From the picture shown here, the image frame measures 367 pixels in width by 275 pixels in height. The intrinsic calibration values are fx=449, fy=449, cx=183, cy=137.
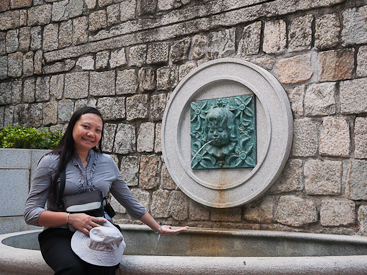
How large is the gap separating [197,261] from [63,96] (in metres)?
3.67

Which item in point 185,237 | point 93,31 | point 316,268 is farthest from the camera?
point 93,31

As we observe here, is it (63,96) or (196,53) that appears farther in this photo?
(63,96)

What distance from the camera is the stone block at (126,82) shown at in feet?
14.8

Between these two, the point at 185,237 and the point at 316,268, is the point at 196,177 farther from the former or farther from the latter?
the point at 316,268

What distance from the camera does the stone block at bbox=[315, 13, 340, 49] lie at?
3.34 m

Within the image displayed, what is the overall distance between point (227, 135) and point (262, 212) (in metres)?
0.68

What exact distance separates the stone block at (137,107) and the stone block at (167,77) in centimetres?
21

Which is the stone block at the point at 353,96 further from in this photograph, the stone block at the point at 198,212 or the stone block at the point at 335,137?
the stone block at the point at 198,212

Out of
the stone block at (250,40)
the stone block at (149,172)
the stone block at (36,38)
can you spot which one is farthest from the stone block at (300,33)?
the stone block at (36,38)

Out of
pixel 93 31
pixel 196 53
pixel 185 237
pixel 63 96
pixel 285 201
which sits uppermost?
pixel 93 31

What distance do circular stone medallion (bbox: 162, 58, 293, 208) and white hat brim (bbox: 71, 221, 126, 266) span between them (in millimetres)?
1830

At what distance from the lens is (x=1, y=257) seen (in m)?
2.14

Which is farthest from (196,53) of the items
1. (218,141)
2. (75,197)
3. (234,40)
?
(75,197)

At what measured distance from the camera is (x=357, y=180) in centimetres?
318
